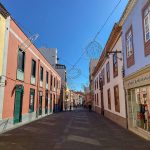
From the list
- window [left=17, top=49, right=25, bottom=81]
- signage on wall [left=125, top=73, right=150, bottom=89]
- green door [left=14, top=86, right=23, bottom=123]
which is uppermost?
window [left=17, top=49, right=25, bottom=81]

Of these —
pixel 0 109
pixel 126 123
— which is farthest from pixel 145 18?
pixel 0 109

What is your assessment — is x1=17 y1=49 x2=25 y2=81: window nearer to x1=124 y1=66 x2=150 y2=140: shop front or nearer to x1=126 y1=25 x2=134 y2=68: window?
x1=124 y1=66 x2=150 y2=140: shop front

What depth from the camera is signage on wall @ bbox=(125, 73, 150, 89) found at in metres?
9.52

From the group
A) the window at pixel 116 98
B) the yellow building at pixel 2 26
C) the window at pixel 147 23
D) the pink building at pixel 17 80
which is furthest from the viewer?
the window at pixel 116 98

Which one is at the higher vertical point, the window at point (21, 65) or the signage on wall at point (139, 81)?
the window at point (21, 65)

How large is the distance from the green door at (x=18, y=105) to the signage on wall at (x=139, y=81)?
26.1 ft

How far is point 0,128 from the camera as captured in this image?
11.9m

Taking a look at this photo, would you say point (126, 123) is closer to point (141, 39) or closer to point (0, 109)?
point (141, 39)

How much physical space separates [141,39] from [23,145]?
24.6 feet

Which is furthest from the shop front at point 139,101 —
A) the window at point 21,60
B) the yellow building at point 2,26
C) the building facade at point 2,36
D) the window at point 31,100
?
the window at point 31,100

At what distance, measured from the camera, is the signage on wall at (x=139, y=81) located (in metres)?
9.52

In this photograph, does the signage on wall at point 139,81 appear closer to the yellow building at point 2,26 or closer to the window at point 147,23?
the window at point 147,23

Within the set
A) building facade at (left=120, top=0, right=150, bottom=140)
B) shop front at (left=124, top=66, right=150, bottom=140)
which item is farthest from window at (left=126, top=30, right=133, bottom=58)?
shop front at (left=124, top=66, right=150, bottom=140)

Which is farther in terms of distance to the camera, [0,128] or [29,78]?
[29,78]
